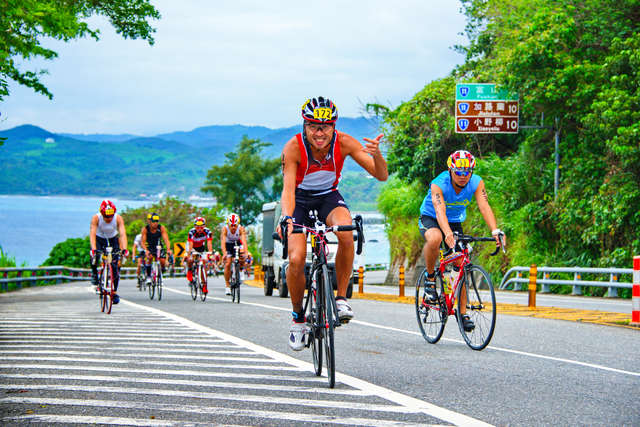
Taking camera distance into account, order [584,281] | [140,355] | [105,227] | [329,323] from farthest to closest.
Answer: [584,281] < [105,227] < [140,355] < [329,323]

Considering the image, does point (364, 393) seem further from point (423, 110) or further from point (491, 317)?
point (423, 110)

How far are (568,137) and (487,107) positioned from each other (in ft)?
11.0

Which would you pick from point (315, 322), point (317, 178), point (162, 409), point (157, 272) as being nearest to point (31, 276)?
point (157, 272)

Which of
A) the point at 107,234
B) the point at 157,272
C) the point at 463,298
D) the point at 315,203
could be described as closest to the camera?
the point at 315,203

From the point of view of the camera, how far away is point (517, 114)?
30312 millimetres

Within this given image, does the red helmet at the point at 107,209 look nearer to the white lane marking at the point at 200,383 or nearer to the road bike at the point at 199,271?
the road bike at the point at 199,271

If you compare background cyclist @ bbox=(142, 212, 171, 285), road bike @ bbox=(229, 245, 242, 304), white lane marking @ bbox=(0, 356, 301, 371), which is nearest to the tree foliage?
road bike @ bbox=(229, 245, 242, 304)

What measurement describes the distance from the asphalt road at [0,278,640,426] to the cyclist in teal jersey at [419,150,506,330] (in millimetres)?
1100

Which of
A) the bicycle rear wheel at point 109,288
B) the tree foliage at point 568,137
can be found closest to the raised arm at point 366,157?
the bicycle rear wheel at point 109,288

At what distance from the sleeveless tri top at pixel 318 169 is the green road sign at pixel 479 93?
79.2 feet

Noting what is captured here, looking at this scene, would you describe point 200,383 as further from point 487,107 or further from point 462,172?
point 487,107

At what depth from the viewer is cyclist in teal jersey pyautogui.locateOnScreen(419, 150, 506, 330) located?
357 inches

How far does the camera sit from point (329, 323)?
20.2 feet

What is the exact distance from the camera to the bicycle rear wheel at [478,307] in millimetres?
8570
